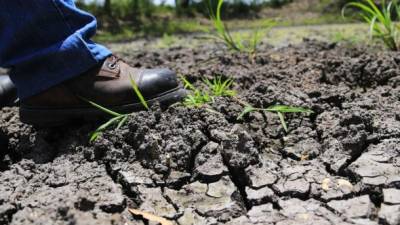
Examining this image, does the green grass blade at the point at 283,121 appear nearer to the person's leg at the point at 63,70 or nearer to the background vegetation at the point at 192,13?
the person's leg at the point at 63,70

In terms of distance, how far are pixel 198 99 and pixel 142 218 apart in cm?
60

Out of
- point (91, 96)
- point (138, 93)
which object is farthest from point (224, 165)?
point (91, 96)

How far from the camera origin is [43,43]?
5.59 ft

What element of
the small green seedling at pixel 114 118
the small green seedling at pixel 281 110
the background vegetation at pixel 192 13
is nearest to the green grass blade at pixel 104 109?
the small green seedling at pixel 114 118

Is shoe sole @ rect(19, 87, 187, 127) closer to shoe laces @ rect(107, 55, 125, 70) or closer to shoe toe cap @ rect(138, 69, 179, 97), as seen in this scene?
shoe toe cap @ rect(138, 69, 179, 97)

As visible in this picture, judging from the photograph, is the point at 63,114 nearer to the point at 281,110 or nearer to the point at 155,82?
the point at 155,82

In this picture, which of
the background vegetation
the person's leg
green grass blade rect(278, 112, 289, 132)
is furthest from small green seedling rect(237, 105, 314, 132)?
the background vegetation

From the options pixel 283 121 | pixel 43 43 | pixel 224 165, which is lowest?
pixel 224 165

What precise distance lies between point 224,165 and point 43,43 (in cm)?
75

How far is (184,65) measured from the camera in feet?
8.36

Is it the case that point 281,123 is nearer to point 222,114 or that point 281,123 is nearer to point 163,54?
point 222,114

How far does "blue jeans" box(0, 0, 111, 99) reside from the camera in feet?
5.40

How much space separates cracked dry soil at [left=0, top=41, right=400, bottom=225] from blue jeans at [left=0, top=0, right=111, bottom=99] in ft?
0.73

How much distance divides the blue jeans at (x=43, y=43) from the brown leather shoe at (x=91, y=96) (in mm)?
43
